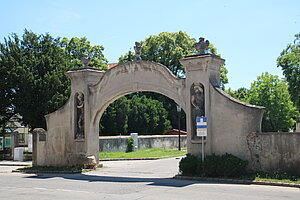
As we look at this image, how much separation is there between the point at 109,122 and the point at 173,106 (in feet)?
53.5

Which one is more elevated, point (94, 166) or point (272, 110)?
point (272, 110)

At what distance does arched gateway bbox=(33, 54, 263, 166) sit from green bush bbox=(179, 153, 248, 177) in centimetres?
56

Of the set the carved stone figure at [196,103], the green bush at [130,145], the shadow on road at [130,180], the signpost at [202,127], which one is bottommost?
the shadow on road at [130,180]

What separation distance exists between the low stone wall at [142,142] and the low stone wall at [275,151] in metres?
20.0

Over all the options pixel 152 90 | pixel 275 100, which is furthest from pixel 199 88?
pixel 275 100

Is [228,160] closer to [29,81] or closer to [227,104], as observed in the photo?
[227,104]

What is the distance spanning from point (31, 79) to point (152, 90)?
16717 millimetres

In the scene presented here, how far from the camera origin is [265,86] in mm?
49281

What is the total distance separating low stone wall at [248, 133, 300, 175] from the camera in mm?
13273

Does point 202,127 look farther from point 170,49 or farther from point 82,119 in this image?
point 170,49

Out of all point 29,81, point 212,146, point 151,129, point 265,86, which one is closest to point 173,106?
point 151,129

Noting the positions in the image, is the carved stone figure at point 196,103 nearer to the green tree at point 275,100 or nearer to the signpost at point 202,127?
the signpost at point 202,127

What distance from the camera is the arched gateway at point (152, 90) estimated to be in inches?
584

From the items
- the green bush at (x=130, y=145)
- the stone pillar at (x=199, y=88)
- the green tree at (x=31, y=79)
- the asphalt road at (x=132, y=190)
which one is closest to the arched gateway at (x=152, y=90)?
the stone pillar at (x=199, y=88)
